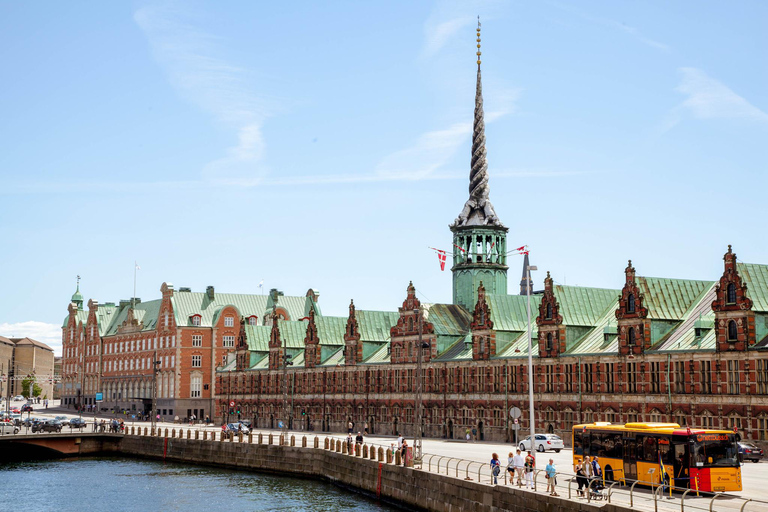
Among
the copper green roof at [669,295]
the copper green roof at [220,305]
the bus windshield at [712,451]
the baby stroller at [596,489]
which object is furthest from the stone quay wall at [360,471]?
the copper green roof at [220,305]

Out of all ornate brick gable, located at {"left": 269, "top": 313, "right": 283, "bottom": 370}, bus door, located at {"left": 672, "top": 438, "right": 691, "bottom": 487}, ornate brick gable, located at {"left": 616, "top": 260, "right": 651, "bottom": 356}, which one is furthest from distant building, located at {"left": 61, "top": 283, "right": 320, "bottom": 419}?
bus door, located at {"left": 672, "top": 438, "right": 691, "bottom": 487}

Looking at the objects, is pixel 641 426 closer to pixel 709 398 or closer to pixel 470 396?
pixel 709 398

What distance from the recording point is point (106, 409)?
180750mm

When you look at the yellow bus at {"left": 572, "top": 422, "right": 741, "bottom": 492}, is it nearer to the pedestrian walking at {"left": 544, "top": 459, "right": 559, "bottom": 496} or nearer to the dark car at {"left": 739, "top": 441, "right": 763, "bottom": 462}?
the pedestrian walking at {"left": 544, "top": 459, "right": 559, "bottom": 496}

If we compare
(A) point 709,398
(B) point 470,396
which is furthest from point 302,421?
(A) point 709,398

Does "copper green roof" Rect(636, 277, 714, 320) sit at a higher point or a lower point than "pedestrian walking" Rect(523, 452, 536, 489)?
higher

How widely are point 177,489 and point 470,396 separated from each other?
38.5m

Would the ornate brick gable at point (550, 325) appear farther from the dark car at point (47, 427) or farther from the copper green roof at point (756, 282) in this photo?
the dark car at point (47, 427)

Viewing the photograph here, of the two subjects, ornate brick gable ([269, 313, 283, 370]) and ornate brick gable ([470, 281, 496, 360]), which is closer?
ornate brick gable ([470, 281, 496, 360])

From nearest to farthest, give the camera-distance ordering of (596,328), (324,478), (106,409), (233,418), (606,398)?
(324,478) < (606,398) < (596,328) < (233,418) < (106,409)

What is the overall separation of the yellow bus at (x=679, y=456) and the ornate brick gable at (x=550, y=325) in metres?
44.1

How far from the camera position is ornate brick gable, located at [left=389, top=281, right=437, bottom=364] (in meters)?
113

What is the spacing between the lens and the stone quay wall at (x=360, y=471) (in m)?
47.2

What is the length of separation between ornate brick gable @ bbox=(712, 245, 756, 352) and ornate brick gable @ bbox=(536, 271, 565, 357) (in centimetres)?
1980
